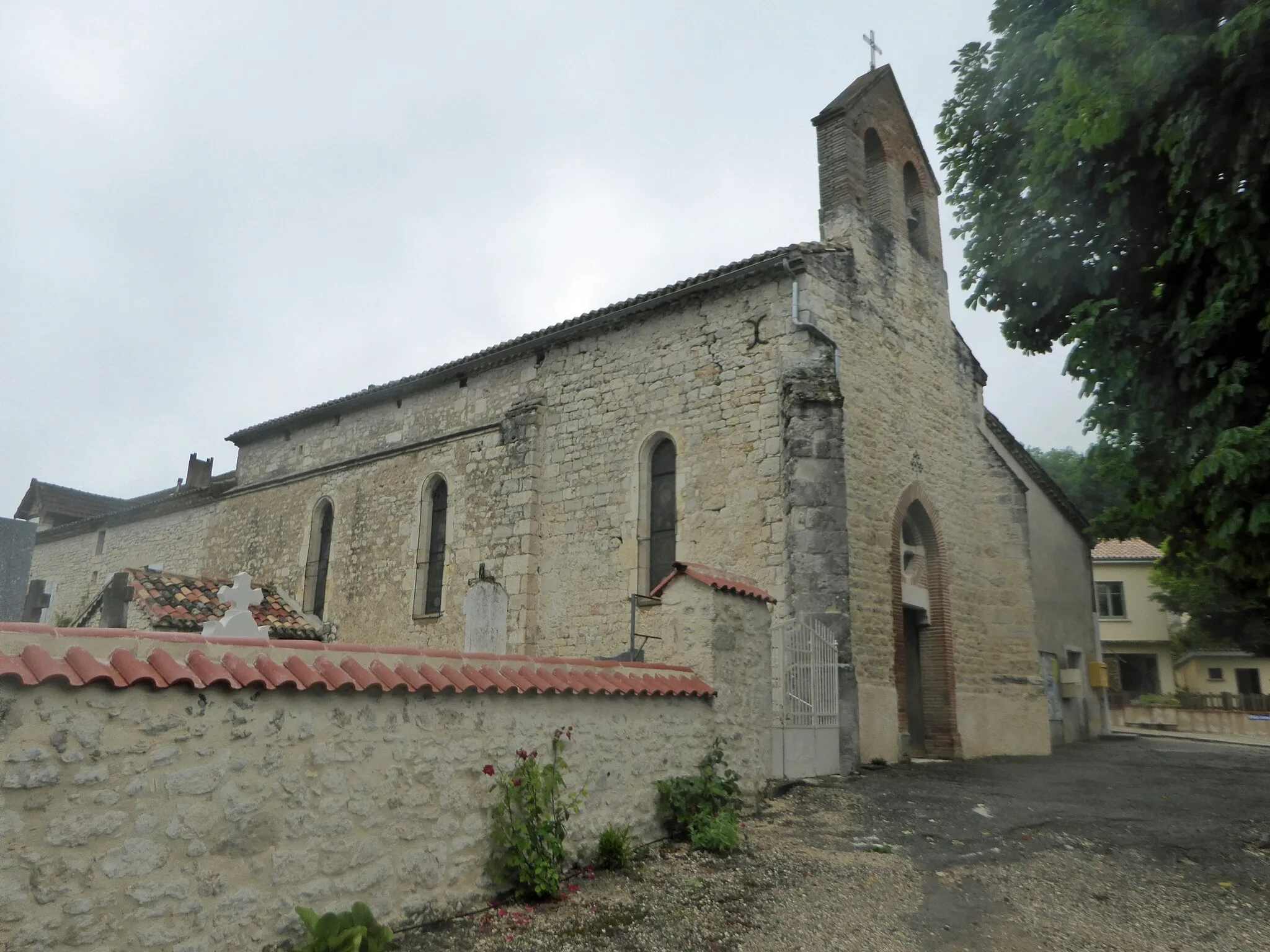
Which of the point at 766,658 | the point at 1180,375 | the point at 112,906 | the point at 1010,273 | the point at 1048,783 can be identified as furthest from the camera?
the point at 1048,783

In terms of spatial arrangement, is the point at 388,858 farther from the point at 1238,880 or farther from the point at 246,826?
the point at 1238,880

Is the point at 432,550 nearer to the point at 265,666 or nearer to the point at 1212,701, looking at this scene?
the point at 265,666

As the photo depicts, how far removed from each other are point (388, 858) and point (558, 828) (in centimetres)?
129

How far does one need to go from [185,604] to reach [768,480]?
763 centimetres

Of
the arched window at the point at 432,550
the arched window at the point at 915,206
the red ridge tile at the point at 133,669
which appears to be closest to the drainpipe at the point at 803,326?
the arched window at the point at 915,206

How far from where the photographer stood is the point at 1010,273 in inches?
316

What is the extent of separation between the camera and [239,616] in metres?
7.46

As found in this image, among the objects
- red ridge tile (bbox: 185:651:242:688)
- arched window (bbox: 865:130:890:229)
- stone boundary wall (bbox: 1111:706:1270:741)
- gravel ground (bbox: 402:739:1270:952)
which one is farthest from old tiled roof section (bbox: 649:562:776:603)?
stone boundary wall (bbox: 1111:706:1270:741)

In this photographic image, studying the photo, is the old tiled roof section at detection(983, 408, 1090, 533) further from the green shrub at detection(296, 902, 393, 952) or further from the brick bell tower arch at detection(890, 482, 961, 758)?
the green shrub at detection(296, 902, 393, 952)

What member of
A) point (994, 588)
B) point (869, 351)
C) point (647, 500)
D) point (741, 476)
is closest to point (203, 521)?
point (647, 500)

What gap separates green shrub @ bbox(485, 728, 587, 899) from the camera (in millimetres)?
5551

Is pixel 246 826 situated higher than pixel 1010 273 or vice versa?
pixel 1010 273

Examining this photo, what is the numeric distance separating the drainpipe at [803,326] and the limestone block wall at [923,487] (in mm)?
135

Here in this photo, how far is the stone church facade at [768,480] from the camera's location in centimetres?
1172
